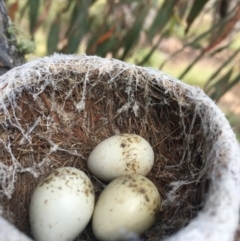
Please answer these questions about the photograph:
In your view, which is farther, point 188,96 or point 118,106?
point 118,106

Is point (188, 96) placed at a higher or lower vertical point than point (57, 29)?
higher

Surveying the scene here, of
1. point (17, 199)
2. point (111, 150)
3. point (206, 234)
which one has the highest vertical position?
point (206, 234)

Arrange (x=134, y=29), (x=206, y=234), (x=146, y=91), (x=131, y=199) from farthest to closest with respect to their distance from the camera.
Answer: 1. (x=134, y=29)
2. (x=146, y=91)
3. (x=131, y=199)
4. (x=206, y=234)

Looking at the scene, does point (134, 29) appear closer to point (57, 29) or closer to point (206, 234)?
point (57, 29)

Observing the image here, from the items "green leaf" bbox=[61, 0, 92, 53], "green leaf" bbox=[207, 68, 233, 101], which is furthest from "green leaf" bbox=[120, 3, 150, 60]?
"green leaf" bbox=[207, 68, 233, 101]

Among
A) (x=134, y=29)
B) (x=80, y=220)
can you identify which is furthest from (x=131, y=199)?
(x=134, y=29)

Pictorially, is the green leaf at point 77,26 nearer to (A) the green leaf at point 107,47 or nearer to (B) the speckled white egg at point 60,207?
(A) the green leaf at point 107,47

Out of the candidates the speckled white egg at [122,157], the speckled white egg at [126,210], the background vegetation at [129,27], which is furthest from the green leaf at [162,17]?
the speckled white egg at [126,210]
